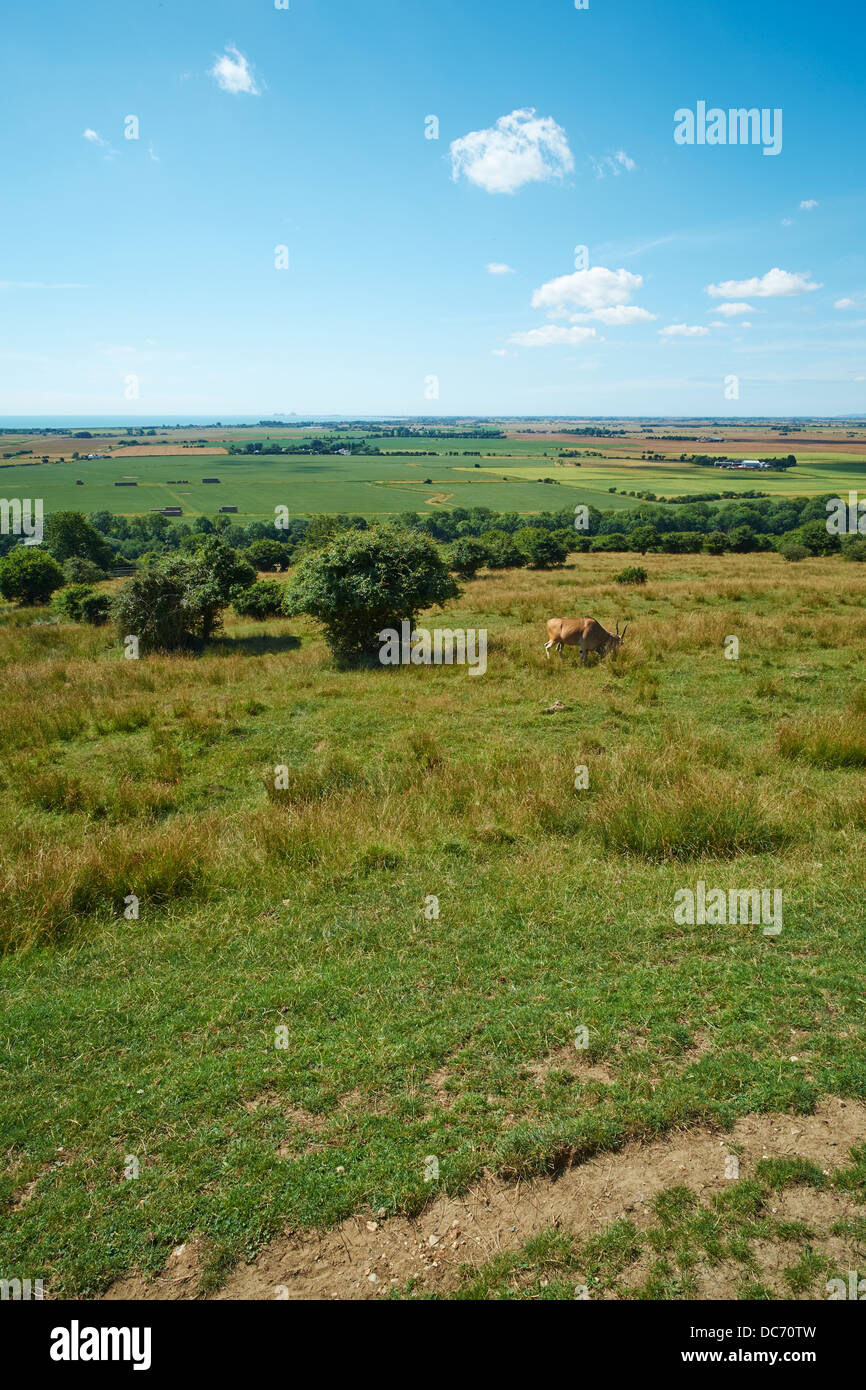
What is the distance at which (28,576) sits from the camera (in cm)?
4772

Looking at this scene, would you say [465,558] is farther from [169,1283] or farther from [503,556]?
[169,1283]

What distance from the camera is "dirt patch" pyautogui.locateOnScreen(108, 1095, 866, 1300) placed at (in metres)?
3.46

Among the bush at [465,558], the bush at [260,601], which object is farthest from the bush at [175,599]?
the bush at [465,558]

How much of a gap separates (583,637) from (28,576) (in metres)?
45.6

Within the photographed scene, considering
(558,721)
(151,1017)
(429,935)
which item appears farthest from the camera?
(558,721)

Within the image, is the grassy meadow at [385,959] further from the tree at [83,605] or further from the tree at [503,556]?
the tree at [503,556]

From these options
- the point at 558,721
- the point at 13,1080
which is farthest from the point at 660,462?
the point at 13,1080

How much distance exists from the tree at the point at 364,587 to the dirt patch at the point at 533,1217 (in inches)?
672

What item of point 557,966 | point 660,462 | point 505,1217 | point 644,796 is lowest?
point 505,1217

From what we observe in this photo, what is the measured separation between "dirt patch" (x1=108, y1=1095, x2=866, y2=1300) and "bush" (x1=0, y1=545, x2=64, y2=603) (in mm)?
53527

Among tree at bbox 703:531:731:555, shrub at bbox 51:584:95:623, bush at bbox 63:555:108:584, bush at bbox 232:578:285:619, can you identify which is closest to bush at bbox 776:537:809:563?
tree at bbox 703:531:731:555

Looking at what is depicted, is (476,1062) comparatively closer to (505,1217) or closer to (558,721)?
(505,1217)

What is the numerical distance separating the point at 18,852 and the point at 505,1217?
22.4 ft

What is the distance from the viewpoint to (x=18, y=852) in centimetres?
780
